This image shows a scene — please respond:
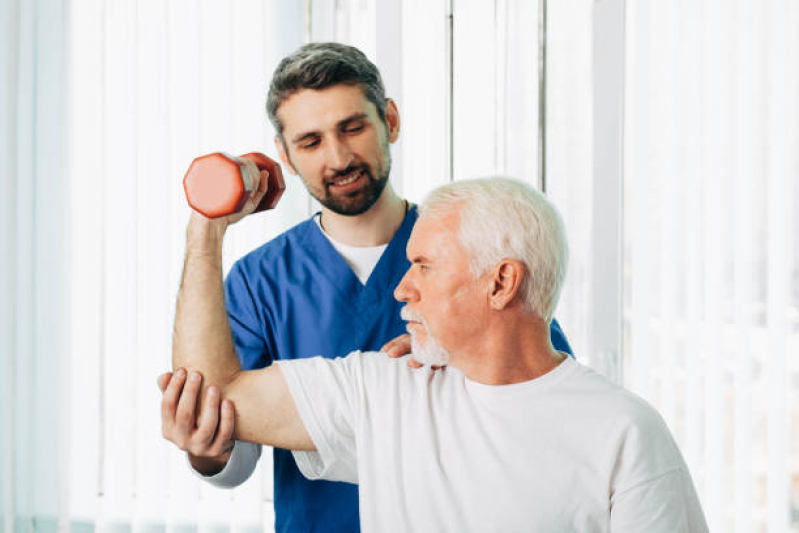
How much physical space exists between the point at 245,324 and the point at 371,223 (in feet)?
0.97

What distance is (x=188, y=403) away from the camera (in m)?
0.98

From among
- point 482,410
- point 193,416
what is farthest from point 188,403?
point 482,410

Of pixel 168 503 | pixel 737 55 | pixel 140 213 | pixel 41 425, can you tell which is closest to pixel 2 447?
pixel 41 425

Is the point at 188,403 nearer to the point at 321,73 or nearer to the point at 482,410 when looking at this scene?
the point at 482,410

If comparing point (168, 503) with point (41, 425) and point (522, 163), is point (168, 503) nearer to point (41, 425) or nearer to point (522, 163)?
point (41, 425)

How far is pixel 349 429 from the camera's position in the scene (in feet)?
3.41

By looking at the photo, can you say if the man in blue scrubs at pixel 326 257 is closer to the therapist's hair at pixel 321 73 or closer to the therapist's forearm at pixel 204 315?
the therapist's hair at pixel 321 73

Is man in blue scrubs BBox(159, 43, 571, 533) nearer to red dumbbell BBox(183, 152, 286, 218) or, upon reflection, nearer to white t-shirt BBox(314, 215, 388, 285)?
white t-shirt BBox(314, 215, 388, 285)

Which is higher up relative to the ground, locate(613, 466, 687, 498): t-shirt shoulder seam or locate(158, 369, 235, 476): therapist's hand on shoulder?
locate(158, 369, 235, 476): therapist's hand on shoulder

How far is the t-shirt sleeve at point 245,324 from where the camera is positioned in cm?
130

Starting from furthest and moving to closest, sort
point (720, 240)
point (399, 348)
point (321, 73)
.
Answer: point (720, 240), point (321, 73), point (399, 348)

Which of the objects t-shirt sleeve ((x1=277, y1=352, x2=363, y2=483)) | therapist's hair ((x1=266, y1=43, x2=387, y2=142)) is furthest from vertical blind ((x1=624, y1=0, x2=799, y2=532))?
t-shirt sleeve ((x1=277, y1=352, x2=363, y2=483))

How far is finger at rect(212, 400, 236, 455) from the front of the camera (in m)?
0.99

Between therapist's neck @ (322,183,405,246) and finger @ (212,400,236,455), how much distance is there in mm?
481
